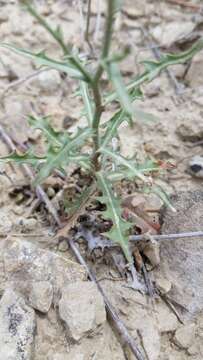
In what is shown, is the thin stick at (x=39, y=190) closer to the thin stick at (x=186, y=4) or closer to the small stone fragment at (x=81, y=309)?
the small stone fragment at (x=81, y=309)

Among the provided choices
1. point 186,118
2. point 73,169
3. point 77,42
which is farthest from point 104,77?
point 73,169

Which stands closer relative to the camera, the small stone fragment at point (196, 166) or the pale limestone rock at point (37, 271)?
the pale limestone rock at point (37, 271)

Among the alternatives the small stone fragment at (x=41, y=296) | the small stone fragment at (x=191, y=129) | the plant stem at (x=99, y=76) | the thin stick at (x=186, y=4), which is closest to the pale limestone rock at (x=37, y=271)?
the small stone fragment at (x=41, y=296)

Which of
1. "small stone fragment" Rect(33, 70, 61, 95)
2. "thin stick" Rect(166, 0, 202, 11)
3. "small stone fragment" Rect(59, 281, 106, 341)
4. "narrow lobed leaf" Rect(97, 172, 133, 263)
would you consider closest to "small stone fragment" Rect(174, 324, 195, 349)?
"small stone fragment" Rect(59, 281, 106, 341)

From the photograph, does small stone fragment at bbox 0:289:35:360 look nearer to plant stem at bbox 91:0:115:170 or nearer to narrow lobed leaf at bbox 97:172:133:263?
narrow lobed leaf at bbox 97:172:133:263

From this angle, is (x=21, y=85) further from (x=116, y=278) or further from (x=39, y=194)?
(x=116, y=278)

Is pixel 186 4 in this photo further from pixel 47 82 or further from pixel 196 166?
pixel 196 166
